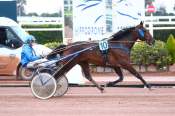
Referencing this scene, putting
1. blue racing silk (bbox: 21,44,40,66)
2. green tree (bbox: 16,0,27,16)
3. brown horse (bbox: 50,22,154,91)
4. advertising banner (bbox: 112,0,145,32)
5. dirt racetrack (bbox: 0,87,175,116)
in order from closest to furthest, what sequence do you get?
dirt racetrack (bbox: 0,87,175,116) → blue racing silk (bbox: 21,44,40,66) → brown horse (bbox: 50,22,154,91) → advertising banner (bbox: 112,0,145,32) → green tree (bbox: 16,0,27,16)

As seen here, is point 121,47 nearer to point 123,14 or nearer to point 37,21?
point 123,14

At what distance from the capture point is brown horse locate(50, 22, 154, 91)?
17.5 metres

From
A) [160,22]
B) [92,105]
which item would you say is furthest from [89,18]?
[92,105]

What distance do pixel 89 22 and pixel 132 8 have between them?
6.27 feet

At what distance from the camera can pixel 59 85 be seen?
17250mm

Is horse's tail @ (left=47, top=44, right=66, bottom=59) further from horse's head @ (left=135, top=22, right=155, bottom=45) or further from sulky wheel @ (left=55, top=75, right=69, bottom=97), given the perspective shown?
horse's head @ (left=135, top=22, right=155, bottom=45)

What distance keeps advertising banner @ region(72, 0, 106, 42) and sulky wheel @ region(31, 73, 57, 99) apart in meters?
10.5

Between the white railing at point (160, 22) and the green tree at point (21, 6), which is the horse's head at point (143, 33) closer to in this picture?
the white railing at point (160, 22)

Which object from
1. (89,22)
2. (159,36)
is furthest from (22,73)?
(159,36)

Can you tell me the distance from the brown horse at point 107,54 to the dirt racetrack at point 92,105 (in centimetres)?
69

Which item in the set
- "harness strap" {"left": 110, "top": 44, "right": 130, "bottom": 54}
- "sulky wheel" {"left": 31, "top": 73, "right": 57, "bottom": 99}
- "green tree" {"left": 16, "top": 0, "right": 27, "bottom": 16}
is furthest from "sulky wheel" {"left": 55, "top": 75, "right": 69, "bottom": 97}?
"green tree" {"left": 16, "top": 0, "right": 27, "bottom": 16}

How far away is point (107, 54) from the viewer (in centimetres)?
1761

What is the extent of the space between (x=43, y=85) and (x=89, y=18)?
35.6 ft

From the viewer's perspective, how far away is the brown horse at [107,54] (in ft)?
57.3
